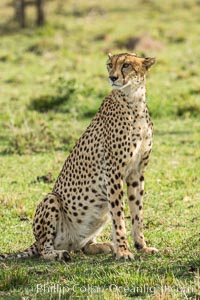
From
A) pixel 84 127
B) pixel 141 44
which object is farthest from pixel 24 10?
pixel 84 127

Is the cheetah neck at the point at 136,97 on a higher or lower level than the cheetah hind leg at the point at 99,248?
higher

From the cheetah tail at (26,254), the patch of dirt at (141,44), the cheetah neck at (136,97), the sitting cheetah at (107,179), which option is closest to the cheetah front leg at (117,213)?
the sitting cheetah at (107,179)

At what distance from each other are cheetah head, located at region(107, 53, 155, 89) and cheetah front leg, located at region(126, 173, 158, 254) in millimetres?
699

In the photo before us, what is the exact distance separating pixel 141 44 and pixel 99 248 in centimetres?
1179

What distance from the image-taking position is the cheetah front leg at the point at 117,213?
642 cm

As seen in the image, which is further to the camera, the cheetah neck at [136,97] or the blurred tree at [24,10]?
the blurred tree at [24,10]

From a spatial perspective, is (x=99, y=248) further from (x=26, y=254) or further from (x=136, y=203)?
(x=26, y=254)

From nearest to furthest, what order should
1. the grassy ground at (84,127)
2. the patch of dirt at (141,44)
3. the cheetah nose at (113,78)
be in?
the grassy ground at (84,127) < the cheetah nose at (113,78) < the patch of dirt at (141,44)

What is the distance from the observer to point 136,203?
668cm

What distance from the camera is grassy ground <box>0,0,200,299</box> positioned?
226 inches

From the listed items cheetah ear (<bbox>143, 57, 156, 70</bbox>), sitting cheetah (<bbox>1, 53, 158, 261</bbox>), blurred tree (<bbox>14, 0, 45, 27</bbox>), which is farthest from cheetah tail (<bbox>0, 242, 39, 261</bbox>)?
blurred tree (<bbox>14, 0, 45, 27</bbox>)

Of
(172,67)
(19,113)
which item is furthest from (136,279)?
(172,67)

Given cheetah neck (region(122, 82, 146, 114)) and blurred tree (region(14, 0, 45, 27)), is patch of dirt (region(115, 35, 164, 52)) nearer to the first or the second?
blurred tree (region(14, 0, 45, 27))

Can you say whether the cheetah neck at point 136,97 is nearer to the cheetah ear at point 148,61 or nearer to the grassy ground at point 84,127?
the cheetah ear at point 148,61
